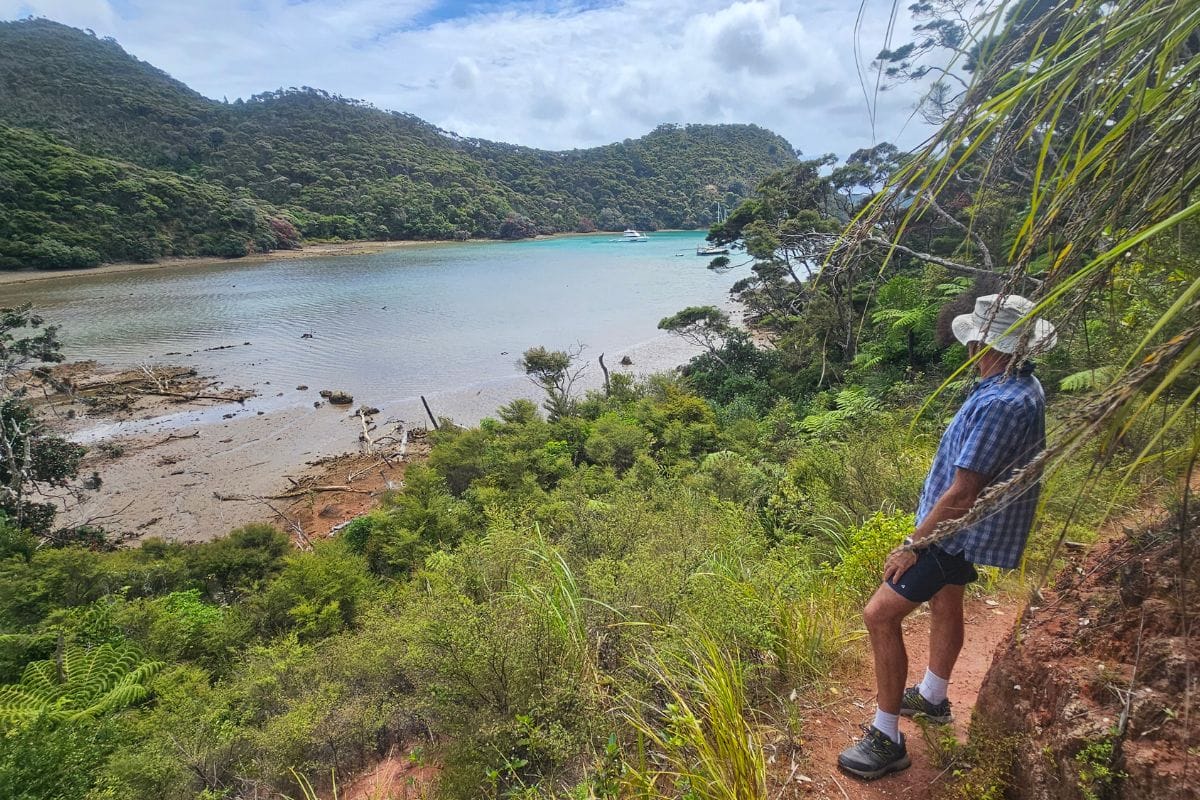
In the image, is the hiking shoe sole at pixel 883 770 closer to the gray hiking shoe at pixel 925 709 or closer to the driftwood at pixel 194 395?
the gray hiking shoe at pixel 925 709

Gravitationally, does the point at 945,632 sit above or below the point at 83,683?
above

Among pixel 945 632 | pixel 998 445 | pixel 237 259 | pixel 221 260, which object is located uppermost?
pixel 237 259

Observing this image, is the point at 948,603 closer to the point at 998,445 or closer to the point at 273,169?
the point at 998,445

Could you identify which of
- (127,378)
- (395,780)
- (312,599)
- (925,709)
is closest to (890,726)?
(925,709)

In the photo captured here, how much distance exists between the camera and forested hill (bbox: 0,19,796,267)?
44906 millimetres

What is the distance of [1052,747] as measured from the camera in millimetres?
1610

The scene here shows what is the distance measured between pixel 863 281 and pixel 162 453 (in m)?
21.8

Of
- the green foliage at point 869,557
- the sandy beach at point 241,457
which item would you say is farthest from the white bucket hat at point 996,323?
the sandy beach at point 241,457

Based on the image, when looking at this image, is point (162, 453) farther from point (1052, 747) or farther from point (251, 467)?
point (1052, 747)

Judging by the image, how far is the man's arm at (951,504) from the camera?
1.90m

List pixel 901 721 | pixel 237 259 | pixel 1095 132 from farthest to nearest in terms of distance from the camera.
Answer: pixel 237 259
pixel 901 721
pixel 1095 132

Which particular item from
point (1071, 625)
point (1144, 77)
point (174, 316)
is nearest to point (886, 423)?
point (1071, 625)

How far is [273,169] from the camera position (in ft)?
230

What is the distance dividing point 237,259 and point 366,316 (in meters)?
34.0
